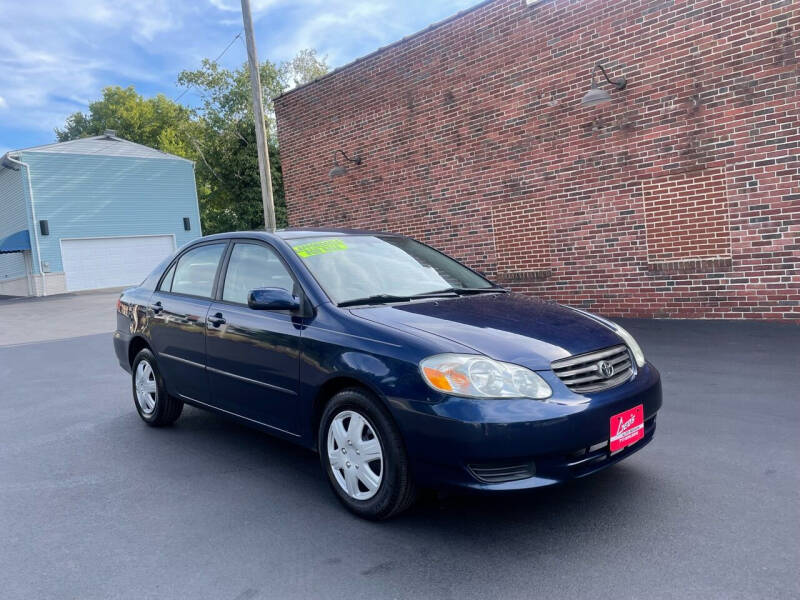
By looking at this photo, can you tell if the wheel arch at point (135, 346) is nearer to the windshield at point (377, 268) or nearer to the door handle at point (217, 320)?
the door handle at point (217, 320)

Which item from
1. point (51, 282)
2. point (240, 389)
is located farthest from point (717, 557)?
point (51, 282)

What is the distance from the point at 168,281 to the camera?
538 cm

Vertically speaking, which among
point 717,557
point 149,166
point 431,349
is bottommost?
point 717,557

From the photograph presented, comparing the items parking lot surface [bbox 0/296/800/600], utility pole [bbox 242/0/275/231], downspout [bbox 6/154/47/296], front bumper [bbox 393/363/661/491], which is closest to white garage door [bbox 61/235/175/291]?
downspout [bbox 6/154/47/296]

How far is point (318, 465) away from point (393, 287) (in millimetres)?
1314

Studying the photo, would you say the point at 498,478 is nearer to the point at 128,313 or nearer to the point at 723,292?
the point at 128,313

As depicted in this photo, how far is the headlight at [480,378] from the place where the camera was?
303 cm

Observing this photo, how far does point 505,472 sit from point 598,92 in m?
6.61

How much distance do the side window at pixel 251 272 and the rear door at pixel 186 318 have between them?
0.63ft

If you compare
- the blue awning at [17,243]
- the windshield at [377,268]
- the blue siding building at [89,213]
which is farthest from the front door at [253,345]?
the blue awning at [17,243]

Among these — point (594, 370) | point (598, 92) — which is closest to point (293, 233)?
point (594, 370)

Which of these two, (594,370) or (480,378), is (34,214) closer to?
(480,378)

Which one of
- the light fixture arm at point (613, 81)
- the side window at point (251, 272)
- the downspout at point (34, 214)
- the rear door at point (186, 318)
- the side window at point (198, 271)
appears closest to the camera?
the side window at point (251, 272)

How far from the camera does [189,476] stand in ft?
14.0
